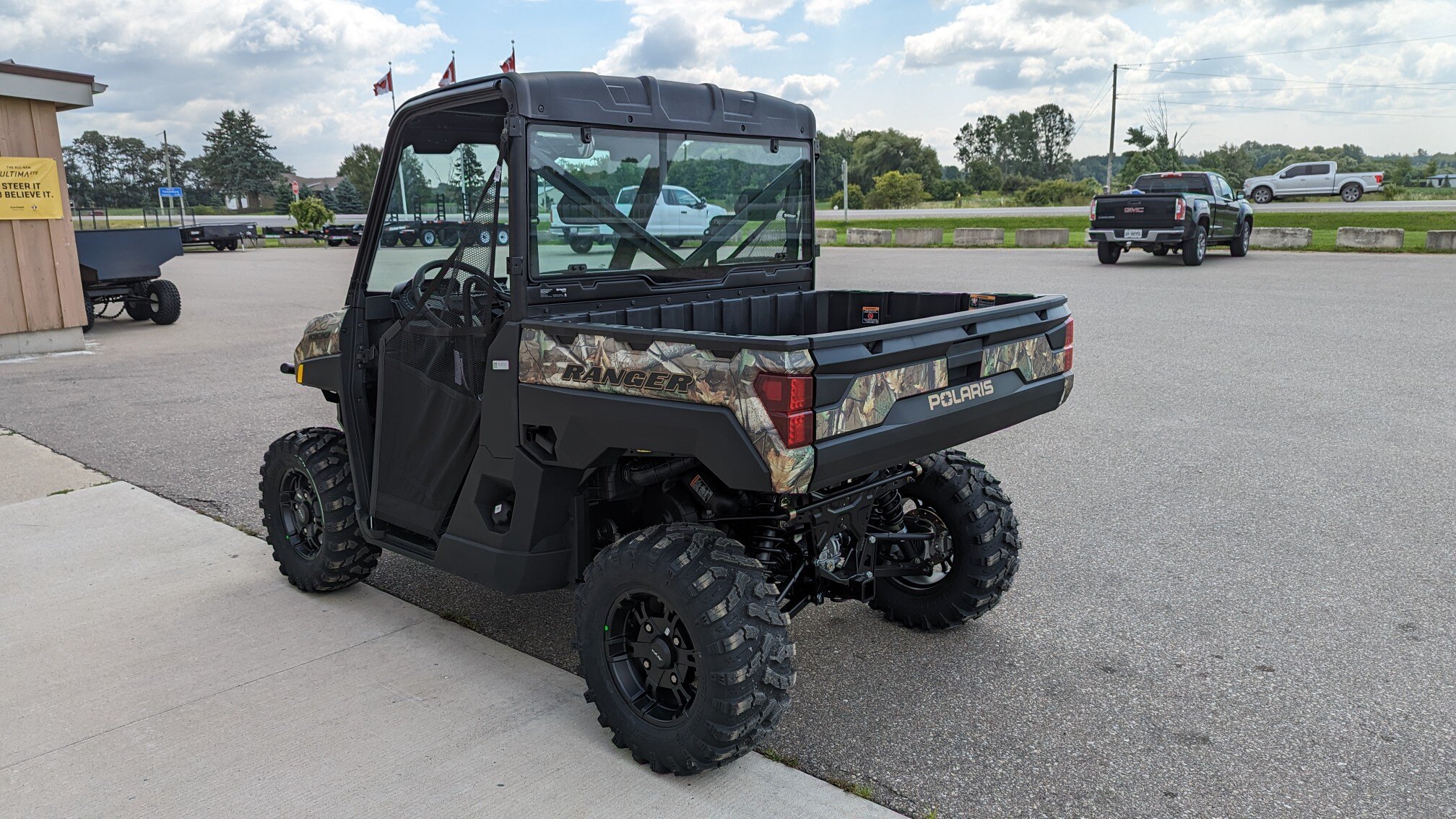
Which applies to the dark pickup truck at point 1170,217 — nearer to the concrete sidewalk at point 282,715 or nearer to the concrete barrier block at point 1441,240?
the concrete barrier block at point 1441,240

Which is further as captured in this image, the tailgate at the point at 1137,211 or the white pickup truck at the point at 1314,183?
the white pickup truck at the point at 1314,183

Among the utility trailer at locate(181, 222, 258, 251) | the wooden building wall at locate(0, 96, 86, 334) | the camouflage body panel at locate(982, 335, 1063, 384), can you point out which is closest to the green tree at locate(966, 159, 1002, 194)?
the utility trailer at locate(181, 222, 258, 251)

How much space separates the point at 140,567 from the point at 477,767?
2.77 m

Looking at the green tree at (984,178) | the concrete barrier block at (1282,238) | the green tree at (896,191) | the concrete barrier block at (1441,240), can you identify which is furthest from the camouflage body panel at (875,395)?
the green tree at (984,178)

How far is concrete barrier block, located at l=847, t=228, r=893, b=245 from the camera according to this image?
28422mm

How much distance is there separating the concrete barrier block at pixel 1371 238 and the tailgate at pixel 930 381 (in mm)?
21595

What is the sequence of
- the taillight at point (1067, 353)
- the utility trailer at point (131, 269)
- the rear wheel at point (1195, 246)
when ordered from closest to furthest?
the taillight at point (1067, 353), the utility trailer at point (131, 269), the rear wheel at point (1195, 246)

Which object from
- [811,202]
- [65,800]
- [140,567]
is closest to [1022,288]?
[811,202]

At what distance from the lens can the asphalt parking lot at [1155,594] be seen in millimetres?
3170

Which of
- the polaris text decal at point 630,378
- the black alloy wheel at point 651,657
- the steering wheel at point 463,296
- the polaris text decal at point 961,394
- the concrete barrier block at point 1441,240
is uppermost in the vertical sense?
the steering wheel at point 463,296

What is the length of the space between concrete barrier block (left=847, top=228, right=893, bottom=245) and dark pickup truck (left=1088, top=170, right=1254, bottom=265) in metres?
8.74

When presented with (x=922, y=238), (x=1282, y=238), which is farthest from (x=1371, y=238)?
(x=922, y=238)

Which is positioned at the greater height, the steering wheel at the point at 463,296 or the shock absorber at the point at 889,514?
the steering wheel at the point at 463,296

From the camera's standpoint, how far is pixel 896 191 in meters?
52.8
